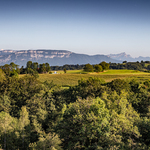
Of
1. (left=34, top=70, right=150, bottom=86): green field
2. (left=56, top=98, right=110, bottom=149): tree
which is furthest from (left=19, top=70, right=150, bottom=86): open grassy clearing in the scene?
(left=56, top=98, right=110, bottom=149): tree

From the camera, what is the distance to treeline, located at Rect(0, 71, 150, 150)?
20.5 m

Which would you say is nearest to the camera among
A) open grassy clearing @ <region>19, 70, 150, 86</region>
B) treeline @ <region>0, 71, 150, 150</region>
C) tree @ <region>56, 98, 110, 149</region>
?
tree @ <region>56, 98, 110, 149</region>

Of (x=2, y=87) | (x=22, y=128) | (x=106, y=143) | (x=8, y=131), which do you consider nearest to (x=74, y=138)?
(x=106, y=143)

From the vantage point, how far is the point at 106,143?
19.8 m

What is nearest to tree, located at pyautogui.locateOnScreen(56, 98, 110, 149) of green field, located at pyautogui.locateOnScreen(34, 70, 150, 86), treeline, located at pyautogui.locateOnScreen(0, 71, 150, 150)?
treeline, located at pyautogui.locateOnScreen(0, 71, 150, 150)

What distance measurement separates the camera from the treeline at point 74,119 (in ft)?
67.4

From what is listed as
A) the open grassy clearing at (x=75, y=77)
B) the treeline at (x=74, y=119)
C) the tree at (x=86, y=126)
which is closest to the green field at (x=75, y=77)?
the open grassy clearing at (x=75, y=77)

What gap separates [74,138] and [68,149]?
6.51ft

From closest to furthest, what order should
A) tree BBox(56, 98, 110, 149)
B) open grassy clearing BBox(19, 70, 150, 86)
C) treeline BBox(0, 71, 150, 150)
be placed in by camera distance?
1. tree BBox(56, 98, 110, 149)
2. treeline BBox(0, 71, 150, 150)
3. open grassy clearing BBox(19, 70, 150, 86)

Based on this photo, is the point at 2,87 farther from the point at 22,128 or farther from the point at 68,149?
the point at 68,149

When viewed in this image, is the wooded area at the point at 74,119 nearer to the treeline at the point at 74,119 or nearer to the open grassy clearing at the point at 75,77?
the treeline at the point at 74,119

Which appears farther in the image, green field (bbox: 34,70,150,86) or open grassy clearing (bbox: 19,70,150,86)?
green field (bbox: 34,70,150,86)

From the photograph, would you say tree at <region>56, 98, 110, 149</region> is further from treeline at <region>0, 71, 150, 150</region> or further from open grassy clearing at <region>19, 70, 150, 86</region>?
open grassy clearing at <region>19, 70, 150, 86</region>

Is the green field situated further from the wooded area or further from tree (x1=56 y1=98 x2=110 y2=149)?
tree (x1=56 y1=98 x2=110 y2=149)
